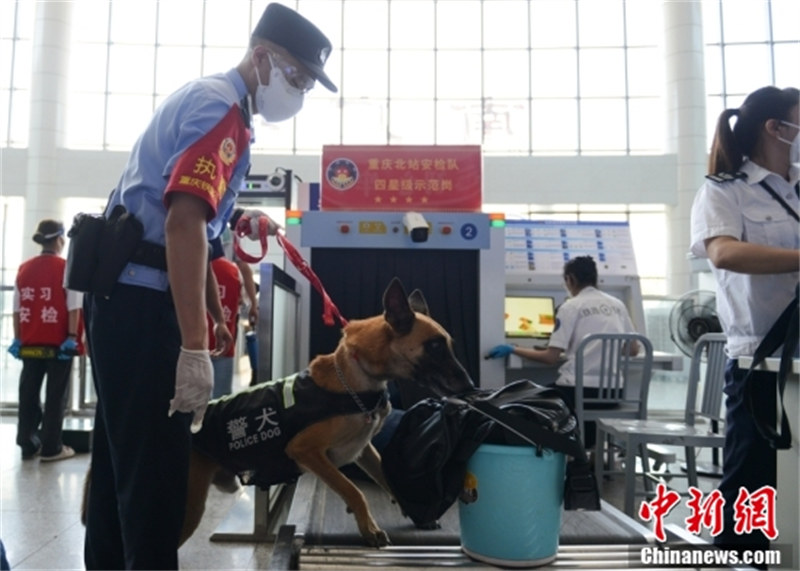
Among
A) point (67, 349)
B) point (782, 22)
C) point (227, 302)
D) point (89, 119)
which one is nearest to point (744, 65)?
point (782, 22)

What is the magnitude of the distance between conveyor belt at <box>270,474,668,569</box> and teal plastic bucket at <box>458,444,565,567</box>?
91 millimetres

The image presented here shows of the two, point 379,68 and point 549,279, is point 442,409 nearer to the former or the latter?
point 549,279

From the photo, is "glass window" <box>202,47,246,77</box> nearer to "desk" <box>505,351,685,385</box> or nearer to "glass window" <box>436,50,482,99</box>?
"glass window" <box>436,50,482,99</box>

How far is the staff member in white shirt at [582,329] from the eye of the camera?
354 cm

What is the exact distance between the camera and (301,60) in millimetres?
1438

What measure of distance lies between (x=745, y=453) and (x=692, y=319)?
3.77m

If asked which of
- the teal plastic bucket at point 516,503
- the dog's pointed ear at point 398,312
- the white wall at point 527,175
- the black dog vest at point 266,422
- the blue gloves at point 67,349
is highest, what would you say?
the white wall at point 527,175

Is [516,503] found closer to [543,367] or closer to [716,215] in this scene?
[716,215]

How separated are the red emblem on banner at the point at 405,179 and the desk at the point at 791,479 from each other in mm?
2304

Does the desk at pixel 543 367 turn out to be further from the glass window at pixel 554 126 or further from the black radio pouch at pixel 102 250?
the glass window at pixel 554 126

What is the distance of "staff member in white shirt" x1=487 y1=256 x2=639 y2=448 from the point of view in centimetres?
354

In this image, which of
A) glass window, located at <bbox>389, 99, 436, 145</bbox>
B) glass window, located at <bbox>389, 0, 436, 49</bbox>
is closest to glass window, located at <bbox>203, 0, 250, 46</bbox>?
glass window, located at <bbox>389, 0, 436, 49</bbox>

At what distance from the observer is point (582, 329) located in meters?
3.58

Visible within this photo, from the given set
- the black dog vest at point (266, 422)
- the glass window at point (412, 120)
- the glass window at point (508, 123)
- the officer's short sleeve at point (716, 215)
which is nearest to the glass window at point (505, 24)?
the glass window at point (508, 123)
